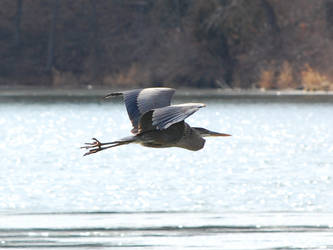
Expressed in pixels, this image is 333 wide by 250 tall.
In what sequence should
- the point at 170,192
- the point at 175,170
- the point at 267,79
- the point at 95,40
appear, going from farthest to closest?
the point at 95,40 < the point at 267,79 < the point at 175,170 < the point at 170,192

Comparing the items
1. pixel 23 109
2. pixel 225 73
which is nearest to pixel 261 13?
pixel 225 73

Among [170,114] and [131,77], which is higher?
[170,114]

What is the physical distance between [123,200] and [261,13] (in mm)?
36972

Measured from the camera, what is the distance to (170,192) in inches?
795

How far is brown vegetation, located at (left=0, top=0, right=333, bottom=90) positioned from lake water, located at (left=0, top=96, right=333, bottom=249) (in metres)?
13.8

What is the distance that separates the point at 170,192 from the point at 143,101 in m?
8.28

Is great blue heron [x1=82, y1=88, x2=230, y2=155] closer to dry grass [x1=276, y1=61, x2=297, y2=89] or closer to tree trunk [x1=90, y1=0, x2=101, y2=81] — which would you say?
dry grass [x1=276, y1=61, x2=297, y2=89]

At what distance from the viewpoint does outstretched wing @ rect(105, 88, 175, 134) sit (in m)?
11.9

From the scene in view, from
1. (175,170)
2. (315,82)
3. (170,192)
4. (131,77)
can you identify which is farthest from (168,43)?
(170,192)

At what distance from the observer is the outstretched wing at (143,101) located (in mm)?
11906

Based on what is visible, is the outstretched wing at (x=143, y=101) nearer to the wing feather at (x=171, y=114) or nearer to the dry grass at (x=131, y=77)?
the wing feather at (x=171, y=114)

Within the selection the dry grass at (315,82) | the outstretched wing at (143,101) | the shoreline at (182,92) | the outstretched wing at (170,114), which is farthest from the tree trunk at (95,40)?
the outstretched wing at (170,114)

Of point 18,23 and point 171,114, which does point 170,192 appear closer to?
point 171,114

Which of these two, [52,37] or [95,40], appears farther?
[95,40]
